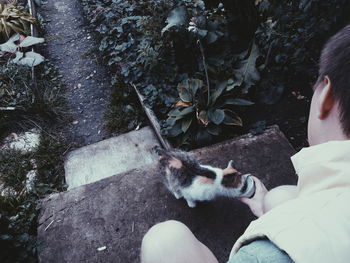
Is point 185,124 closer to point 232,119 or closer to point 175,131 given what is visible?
point 175,131

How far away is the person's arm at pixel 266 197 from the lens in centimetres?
187

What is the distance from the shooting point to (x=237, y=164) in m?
2.63

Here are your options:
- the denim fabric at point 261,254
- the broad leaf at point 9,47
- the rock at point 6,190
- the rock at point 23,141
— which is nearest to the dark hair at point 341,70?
the denim fabric at point 261,254

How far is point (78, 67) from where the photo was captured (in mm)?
4965

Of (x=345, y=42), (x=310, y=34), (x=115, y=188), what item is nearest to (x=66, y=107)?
(x=115, y=188)

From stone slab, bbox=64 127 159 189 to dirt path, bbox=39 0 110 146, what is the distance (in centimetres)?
39

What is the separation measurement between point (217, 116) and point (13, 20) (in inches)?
170

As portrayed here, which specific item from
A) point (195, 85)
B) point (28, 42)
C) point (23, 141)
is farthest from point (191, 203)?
point (28, 42)

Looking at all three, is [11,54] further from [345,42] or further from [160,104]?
[345,42]

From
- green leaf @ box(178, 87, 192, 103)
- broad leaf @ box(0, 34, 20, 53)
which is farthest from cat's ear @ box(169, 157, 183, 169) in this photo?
broad leaf @ box(0, 34, 20, 53)

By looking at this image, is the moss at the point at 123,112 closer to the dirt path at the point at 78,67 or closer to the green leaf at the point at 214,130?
the dirt path at the point at 78,67

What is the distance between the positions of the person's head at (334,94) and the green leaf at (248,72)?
1.95 m

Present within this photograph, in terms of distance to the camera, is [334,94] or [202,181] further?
[202,181]

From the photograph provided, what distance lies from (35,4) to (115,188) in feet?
17.9
